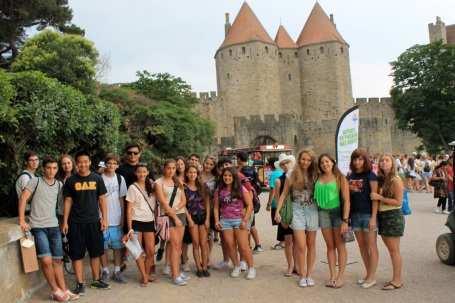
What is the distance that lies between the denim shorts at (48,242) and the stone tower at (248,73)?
42.0 meters

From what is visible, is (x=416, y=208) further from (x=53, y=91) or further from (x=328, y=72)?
(x=328, y=72)

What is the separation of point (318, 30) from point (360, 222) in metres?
48.9

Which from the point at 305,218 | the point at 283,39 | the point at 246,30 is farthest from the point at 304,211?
the point at 283,39

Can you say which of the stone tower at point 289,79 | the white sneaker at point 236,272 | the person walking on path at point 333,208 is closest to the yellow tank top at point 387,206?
the person walking on path at point 333,208

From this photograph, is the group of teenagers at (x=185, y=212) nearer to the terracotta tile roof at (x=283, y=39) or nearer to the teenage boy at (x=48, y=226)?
the teenage boy at (x=48, y=226)

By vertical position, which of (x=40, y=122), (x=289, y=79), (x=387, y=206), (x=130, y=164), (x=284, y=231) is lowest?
(x=284, y=231)

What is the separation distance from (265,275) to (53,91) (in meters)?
4.33

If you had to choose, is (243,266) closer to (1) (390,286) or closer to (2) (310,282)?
(2) (310,282)

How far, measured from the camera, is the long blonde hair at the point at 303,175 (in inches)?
211

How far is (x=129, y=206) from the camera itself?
5.42 metres

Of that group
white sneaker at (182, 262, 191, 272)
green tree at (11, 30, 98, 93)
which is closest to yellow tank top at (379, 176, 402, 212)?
white sneaker at (182, 262, 191, 272)

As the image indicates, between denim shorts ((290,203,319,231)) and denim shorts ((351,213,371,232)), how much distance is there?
0.42 meters

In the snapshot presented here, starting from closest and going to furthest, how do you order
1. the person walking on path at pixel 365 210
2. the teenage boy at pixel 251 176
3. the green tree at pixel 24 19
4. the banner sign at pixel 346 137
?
the person walking on path at pixel 365 210, the teenage boy at pixel 251 176, the banner sign at pixel 346 137, the green tree at pixel 24 19

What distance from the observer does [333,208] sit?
5117 mm
